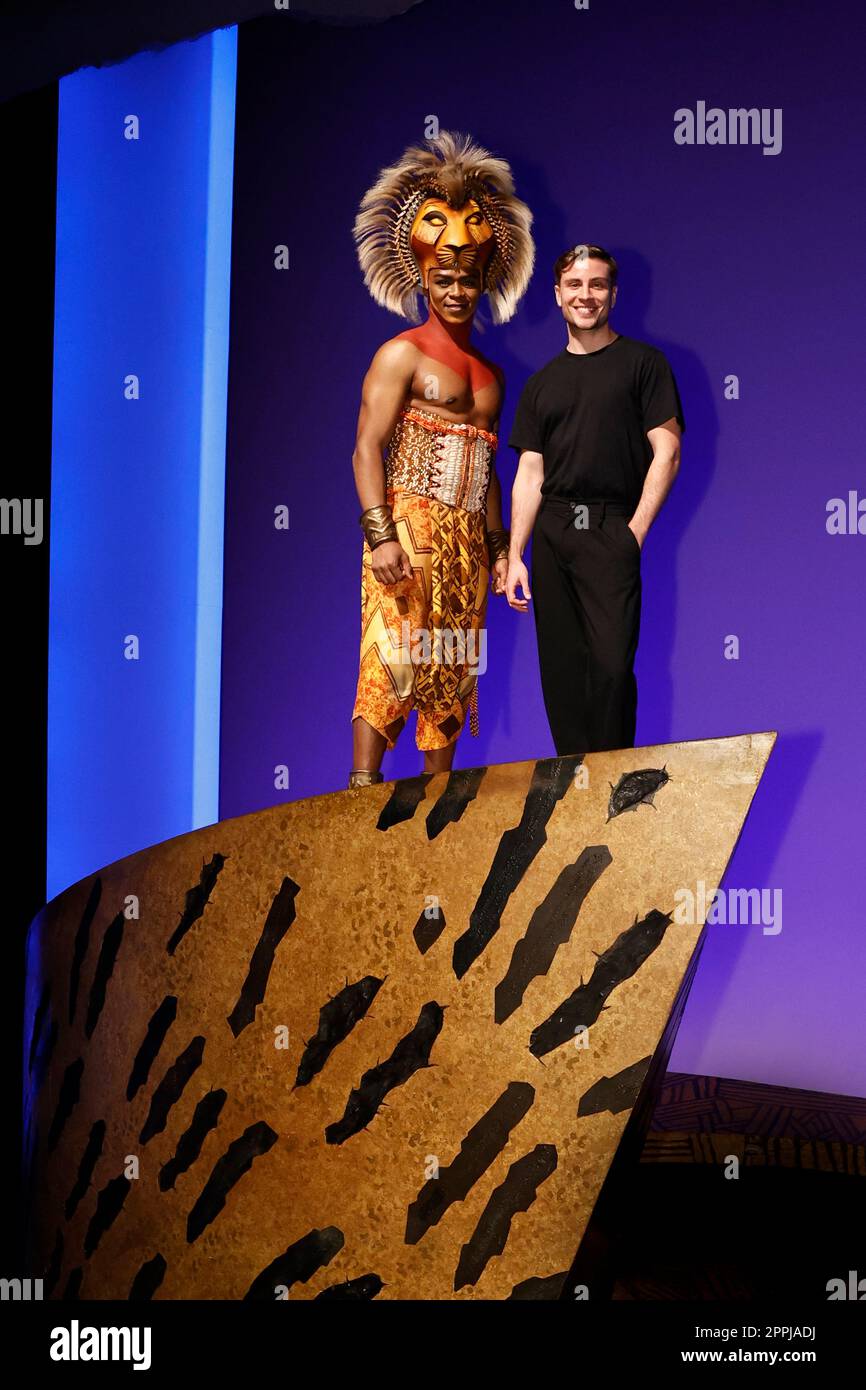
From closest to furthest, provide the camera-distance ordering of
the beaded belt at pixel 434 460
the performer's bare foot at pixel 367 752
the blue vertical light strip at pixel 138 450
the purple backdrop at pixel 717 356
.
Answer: the performer's bare foot at pixel 367 752 < the beaded belt at pixel 434 460 < the purple backdrop at pixel 717 356 < the blue vertical light strip at pixel 138 450

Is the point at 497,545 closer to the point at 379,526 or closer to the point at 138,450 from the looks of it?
the point at 379,526

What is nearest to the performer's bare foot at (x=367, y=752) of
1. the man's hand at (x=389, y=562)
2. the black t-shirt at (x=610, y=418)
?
the man's hand at (x=389, y=562)

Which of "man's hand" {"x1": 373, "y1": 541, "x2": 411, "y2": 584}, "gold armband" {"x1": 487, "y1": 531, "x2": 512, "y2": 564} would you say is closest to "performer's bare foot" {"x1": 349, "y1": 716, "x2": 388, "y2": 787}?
"man's hand" {"x1": 373, "y1": 541, "x2": 411, "y2": 584}

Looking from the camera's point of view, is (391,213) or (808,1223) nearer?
(808,1223)

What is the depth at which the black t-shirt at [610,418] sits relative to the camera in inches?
96.2

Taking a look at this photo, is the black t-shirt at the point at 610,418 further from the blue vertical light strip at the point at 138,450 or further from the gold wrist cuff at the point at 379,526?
the blue vertical light strip at the point at 138,450

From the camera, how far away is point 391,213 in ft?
8.60

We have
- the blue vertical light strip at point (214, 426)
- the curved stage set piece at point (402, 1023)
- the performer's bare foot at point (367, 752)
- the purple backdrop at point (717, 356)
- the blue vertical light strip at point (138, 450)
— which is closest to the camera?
the curved stage set piece at point (402, 1023)

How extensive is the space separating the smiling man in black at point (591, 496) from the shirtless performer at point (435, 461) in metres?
0.10

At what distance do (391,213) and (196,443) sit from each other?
92 cm

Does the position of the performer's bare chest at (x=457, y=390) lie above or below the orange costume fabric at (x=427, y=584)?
above

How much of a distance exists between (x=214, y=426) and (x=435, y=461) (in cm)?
103
